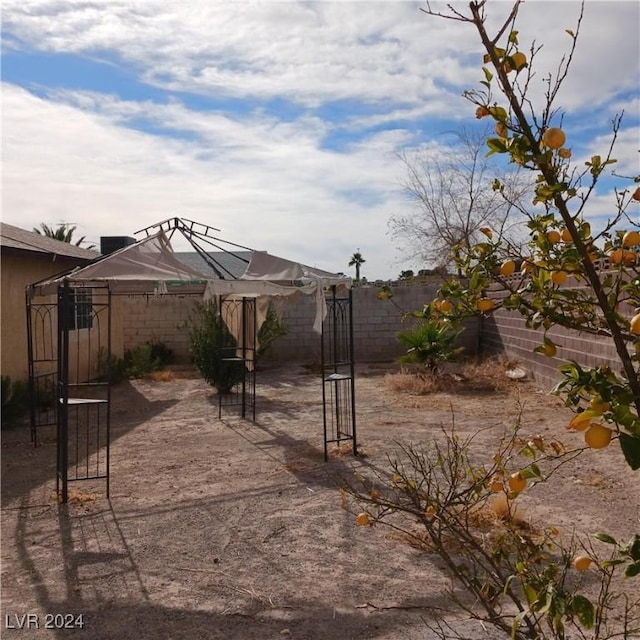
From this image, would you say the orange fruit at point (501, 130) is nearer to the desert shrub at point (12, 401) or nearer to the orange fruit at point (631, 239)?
the orange fruit at point (631, 239)

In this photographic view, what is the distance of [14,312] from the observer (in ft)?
32.6

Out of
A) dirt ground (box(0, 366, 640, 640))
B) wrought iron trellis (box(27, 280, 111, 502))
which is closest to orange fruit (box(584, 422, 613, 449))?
dirt ground (box(0, 366, 640, 640))

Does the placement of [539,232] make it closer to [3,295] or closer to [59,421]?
[59,421]

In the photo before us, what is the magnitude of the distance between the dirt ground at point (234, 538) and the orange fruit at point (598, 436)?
106cm

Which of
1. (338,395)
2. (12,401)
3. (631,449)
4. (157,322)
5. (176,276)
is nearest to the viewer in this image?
(631,449)

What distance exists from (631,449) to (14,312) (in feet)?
33.5

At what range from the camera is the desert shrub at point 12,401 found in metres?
9.12

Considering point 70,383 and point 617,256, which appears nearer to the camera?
point 617,256

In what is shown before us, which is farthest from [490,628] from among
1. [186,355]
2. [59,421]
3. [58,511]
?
[186,355]

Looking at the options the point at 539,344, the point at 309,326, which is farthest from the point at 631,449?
the point at 309,326

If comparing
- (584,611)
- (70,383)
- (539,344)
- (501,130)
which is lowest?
(70,383)

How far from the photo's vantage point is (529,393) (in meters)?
10.7

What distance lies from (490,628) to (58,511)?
363cm

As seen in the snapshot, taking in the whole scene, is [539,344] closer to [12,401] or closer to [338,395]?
[338,395]
